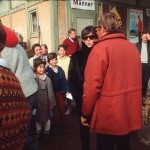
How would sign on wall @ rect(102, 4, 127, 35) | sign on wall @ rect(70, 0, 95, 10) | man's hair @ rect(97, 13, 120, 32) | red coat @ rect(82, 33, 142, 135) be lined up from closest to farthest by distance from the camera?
red coat @ rect(82, 33, 142, 135), man's hair @ rect(97, 13, 120, 32), sign on wall @ rect(70, 0, 95, 10), sign on wall @ rect(102, 4, 127, 35)

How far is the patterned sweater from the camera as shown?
151cm

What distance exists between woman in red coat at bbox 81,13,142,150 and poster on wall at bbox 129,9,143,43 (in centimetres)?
838

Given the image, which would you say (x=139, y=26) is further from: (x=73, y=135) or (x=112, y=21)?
(x=112, y=21)

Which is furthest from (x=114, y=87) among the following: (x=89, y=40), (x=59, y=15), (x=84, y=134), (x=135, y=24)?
(x=135, y=24)

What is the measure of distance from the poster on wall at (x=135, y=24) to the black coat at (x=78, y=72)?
7.73 metres

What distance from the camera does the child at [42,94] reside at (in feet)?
15.9

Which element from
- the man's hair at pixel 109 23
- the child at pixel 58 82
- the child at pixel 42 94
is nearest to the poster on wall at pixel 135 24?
the child at pixel 58 82

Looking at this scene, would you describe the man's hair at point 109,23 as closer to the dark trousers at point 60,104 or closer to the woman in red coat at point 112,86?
the woman in red coat at point 112,86

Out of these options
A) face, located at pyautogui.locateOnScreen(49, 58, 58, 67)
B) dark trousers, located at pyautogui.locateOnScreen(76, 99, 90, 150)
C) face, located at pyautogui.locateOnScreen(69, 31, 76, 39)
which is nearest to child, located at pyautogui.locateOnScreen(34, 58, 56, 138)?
face, located at pyautogui.locateOnScreen(49, 58, 58, 67)

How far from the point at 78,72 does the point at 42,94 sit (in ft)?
4.57

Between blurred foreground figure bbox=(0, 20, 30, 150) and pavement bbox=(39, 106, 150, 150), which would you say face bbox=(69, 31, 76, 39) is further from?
blurred foreground figure bbox=(0, 20, 30, 150)

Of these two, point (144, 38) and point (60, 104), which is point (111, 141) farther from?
point (144, 38)

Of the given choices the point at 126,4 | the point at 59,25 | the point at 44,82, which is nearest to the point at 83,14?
the point at 59,25

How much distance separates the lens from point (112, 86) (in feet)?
9.06
